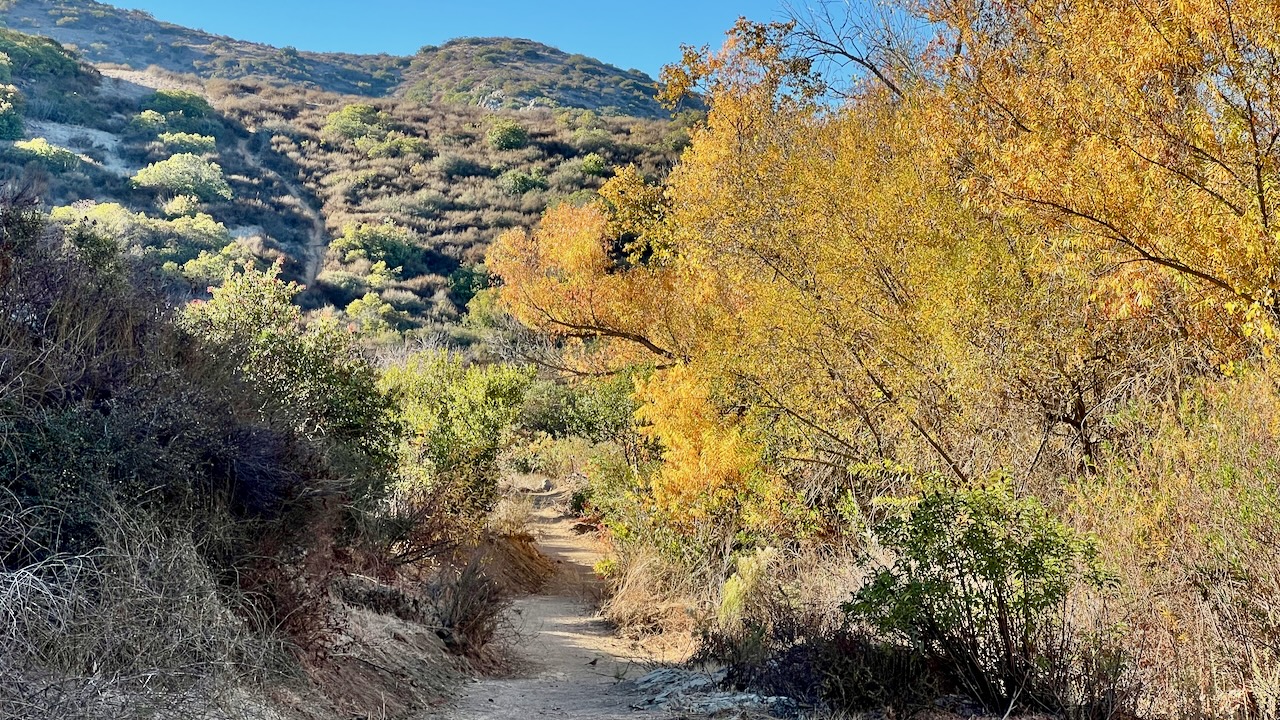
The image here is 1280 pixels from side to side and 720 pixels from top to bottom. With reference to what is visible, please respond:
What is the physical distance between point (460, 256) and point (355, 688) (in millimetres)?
35514

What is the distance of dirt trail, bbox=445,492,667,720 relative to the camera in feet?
23.9

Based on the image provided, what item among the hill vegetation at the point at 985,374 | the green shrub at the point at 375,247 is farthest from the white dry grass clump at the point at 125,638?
the green shrub at the point at 375,247

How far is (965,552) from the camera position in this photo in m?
5.54

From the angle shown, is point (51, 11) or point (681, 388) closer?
point (681, 388)

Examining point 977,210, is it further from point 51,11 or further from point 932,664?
point 51,11

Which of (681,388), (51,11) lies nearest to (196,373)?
(681,388)

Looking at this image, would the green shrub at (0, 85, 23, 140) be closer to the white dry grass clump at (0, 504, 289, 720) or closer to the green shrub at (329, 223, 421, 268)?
the green shrub at (329, 223, 421, 268)

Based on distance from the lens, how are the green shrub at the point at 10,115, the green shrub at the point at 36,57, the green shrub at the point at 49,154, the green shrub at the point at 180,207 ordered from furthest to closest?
the green shrub at the point at 36,57 < the green shrub at the point at 10,115 < the green shrub at the point at 180,207 < the green shrub at the point at 49,154

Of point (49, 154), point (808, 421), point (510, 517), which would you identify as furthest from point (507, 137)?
point (808, 421)

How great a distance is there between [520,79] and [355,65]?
2151 cm

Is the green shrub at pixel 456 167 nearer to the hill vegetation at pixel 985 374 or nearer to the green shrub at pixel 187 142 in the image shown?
the green shrub at pixel 187 142

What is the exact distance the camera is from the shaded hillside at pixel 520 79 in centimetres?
7712

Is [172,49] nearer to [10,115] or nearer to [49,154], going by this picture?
[10,115]

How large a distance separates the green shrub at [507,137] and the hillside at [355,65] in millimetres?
18437
